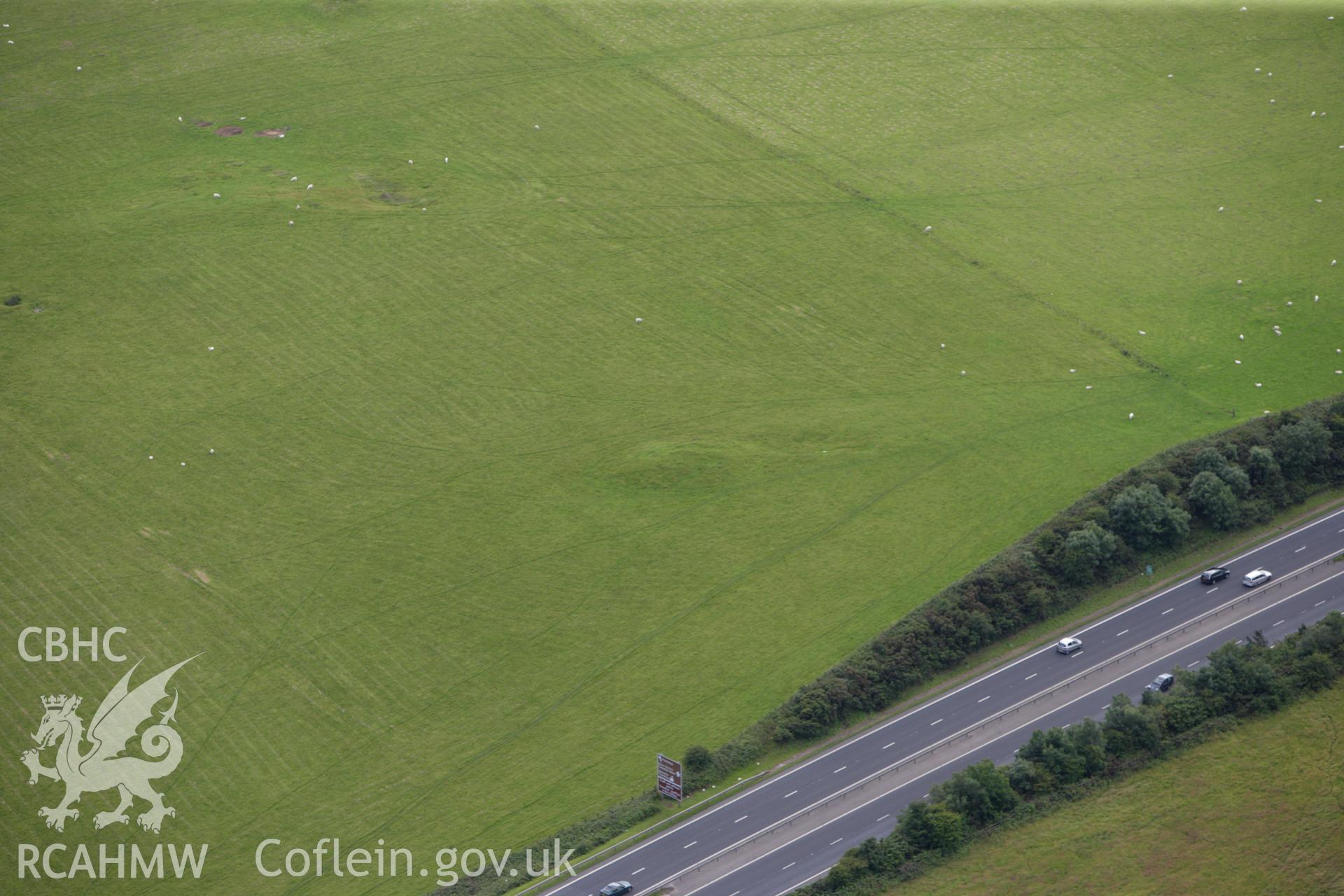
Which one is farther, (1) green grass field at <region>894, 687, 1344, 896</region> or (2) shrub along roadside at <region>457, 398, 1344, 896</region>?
(2) shrub along roadside at <region>457, 398, 1344, 896</region>

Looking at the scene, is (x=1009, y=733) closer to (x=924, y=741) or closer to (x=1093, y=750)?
(x=924, y=741)

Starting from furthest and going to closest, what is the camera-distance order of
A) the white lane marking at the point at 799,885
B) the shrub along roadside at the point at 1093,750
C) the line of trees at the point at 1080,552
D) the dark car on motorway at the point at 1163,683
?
the dark car on motorway at the point at 1163,683 < the line of trees at the point at 1080,552 < the shrub along roadside at the point at 1093,750 < the white lane marking at the point at 799,885

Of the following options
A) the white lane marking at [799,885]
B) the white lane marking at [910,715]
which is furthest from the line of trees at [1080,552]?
the white lane marking at [799,885]

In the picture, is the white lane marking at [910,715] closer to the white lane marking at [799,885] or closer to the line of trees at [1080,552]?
the white lane marking at [799,885]

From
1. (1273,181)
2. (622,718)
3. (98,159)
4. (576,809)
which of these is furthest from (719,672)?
(98,159)

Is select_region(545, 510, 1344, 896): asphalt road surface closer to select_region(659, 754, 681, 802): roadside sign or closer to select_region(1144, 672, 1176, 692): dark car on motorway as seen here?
select_region(1144, 672, 1176, 692): dark car on motorway

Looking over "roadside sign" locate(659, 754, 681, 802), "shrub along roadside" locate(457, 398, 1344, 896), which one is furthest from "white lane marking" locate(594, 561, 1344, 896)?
"roadside sign" locate(659, 754, 681, 802)

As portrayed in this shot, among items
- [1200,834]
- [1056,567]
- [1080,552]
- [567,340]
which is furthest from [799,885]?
[567,340]
